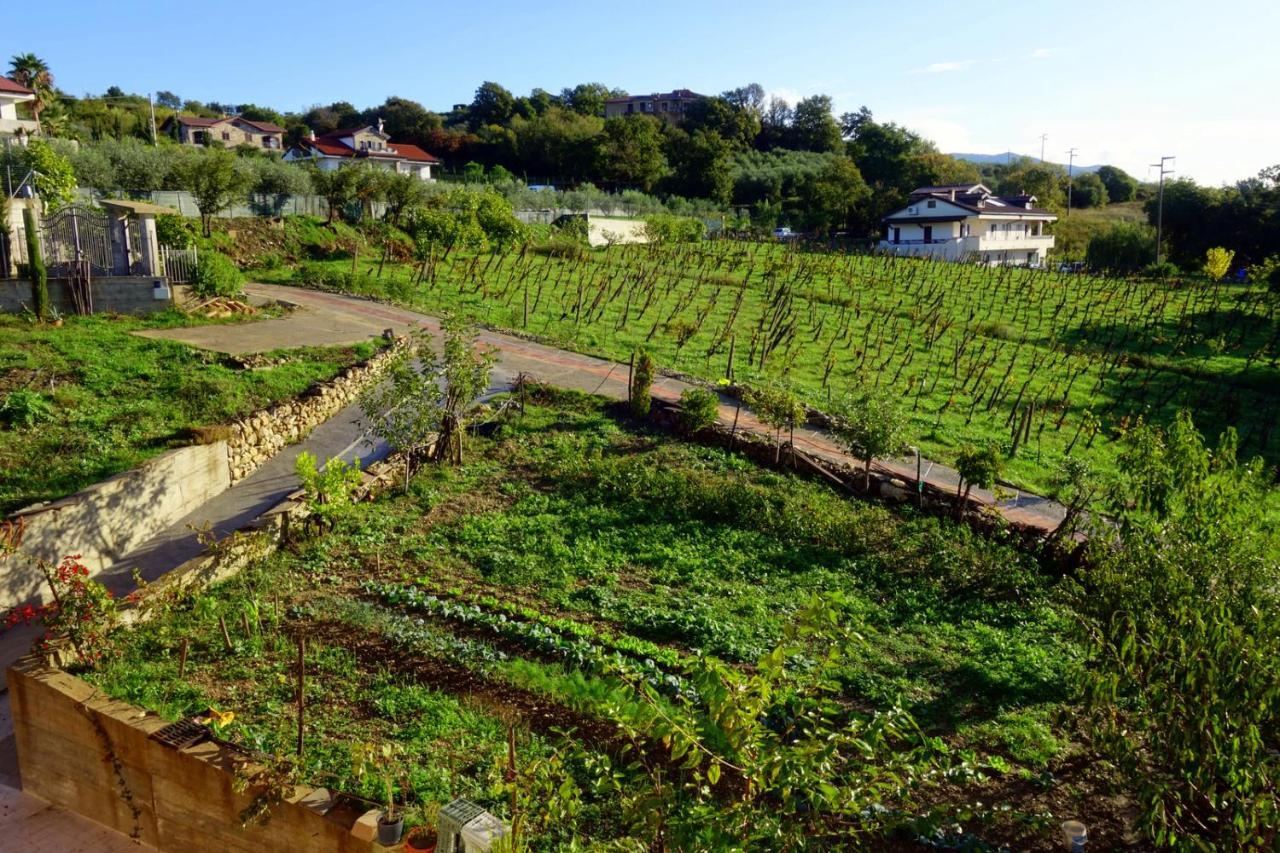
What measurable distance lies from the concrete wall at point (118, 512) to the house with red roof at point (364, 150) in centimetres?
5500


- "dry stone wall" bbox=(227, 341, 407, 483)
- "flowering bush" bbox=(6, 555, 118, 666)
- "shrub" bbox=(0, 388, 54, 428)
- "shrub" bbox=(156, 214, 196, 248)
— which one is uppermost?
"shrub" bbox=(156, 214, 196, 248)

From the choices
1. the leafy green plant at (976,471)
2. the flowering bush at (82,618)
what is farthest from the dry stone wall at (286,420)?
the leafy green plant at (976,471)

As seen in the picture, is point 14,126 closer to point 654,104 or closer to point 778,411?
point 778,411

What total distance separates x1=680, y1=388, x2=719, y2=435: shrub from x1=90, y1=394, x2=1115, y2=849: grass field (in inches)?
38.3

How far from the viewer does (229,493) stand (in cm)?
1467

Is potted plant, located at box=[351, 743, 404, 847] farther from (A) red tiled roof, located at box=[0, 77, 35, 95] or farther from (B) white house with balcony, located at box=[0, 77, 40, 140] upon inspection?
(A) red tiled roof, located at box=[0, 77, 35, 95]

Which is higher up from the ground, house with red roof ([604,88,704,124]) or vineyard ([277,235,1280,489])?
house with red roof ([604,88,704,124])

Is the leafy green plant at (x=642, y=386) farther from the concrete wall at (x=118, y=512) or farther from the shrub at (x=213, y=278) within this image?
the shrub at (x=213, y=278)

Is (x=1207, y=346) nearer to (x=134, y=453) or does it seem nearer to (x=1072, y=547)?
(x=1072, y=547)

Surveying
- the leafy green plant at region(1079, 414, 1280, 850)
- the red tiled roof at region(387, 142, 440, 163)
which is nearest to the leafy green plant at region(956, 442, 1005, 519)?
the leafy green plant at region(1079, 414, 1280, 850)

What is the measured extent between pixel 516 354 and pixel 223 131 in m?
64.2

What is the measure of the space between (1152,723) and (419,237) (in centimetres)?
3219

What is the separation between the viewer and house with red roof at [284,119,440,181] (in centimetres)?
6638

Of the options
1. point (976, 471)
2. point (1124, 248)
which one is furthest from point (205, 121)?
point (976, 471)
